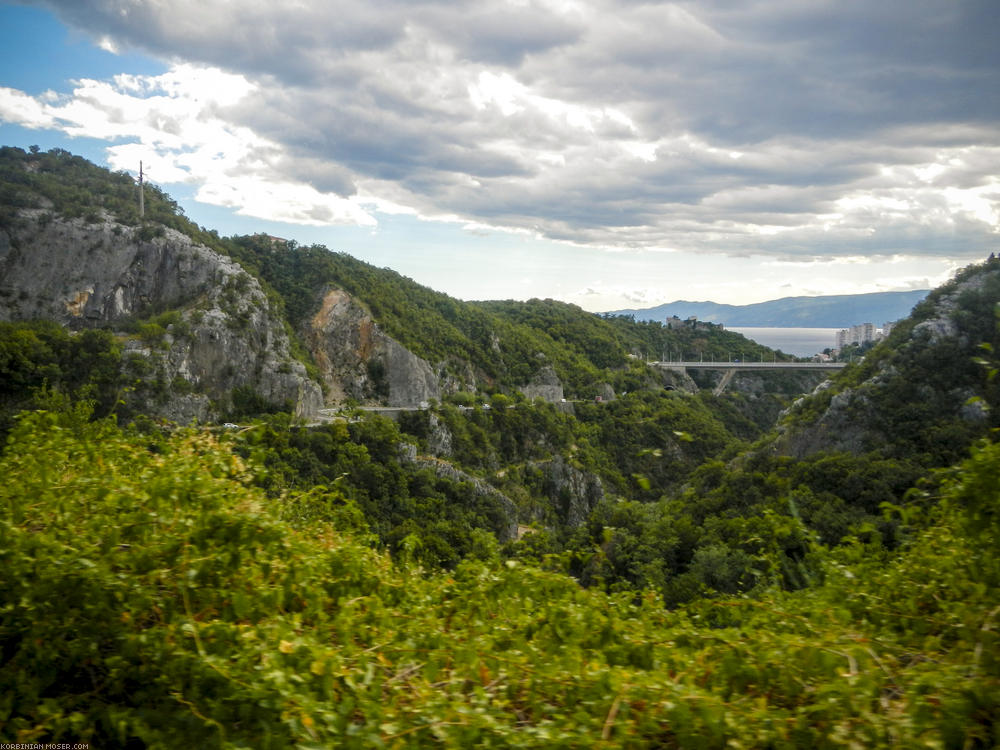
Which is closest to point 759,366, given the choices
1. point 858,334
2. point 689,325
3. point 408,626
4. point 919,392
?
point 858,334

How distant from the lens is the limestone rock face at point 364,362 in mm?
44062

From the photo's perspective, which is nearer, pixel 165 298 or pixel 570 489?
pixel 570 489

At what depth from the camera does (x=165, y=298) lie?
39594 millimetres

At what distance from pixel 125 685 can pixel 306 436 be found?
2753 centimetres

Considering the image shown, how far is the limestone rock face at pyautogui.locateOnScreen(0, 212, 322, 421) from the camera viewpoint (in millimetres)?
35094

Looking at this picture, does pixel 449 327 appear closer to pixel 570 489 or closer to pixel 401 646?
pixel 570 489

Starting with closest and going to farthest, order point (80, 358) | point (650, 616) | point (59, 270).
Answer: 1. point (650, 616)
2. point (80, 358)
3. point (59, 270)

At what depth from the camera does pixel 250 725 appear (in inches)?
71.3

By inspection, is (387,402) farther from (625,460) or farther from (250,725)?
(250,725)

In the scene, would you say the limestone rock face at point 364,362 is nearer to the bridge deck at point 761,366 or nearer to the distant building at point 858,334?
the bridge deck at point 761,366

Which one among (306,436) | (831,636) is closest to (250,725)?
(831,636)

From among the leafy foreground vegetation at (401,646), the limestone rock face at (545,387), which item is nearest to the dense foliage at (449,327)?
the limestone rock face at (545,387)

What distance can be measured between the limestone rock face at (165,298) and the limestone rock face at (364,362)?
4545 millimetres

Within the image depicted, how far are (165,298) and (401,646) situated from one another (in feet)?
143
